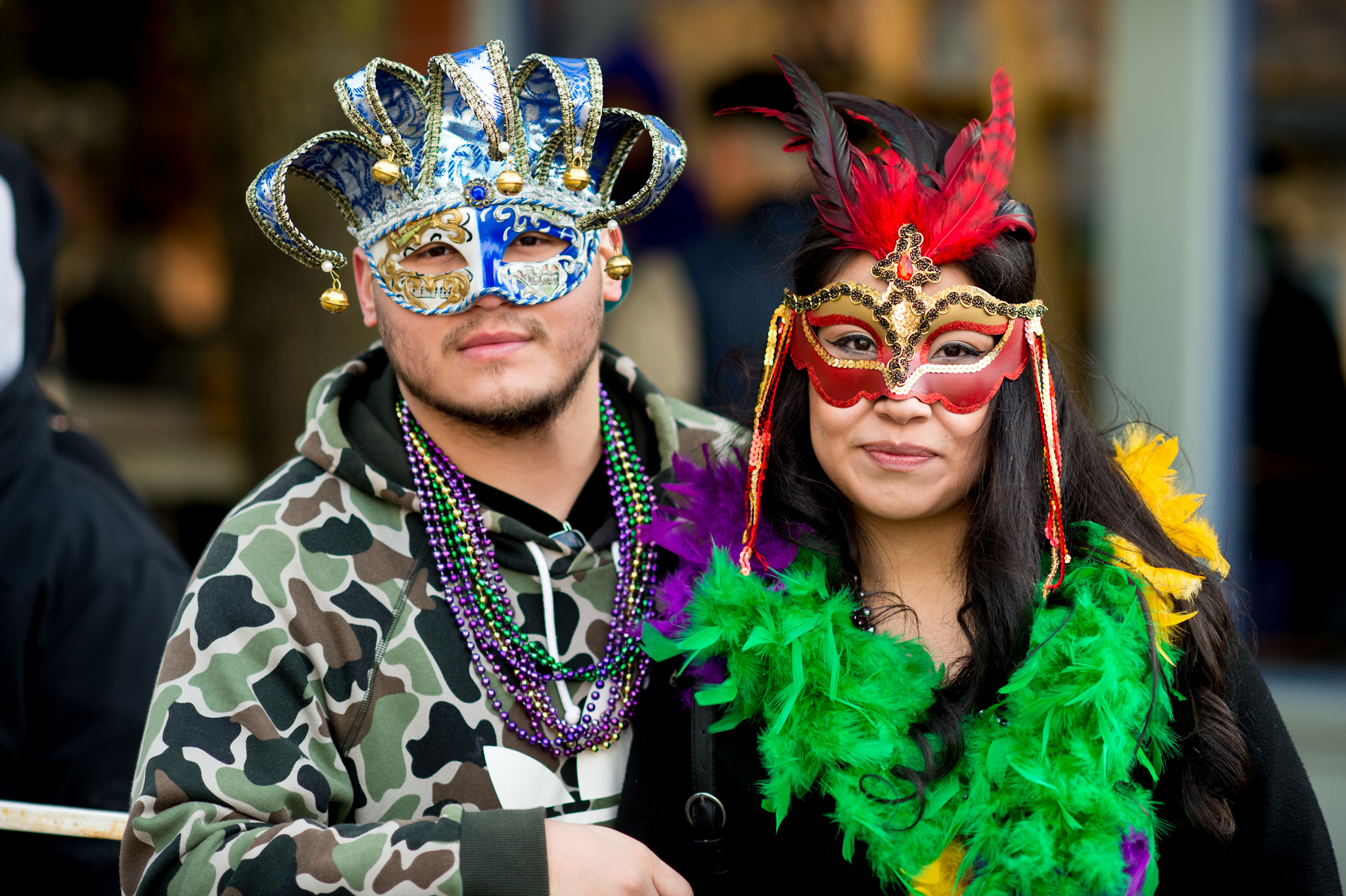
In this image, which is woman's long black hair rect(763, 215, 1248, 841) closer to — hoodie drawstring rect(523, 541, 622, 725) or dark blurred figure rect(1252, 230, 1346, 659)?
hoodie drawstring rect(523, 541, 622, 725)

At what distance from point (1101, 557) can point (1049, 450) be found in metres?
0.20

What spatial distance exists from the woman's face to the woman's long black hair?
5 cm

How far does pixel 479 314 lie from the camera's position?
2.27 m

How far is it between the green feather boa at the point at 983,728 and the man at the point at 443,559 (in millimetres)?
276

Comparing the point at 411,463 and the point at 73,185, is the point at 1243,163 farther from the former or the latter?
the point at 73,185

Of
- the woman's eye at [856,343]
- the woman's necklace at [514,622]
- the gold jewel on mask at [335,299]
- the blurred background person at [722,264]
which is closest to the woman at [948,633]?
the woman's eye at [856,343]

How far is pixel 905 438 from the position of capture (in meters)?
2.03

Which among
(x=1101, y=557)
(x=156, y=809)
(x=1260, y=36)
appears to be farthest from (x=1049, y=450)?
(x=1260, y=36)

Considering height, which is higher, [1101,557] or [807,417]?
[807,417]

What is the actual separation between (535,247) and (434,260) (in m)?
0.18

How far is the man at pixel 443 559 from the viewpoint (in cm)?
202

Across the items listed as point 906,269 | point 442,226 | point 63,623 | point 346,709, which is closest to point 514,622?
point 346,709

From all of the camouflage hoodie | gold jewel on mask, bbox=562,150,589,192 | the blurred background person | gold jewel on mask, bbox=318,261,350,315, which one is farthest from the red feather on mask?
the blurred background person

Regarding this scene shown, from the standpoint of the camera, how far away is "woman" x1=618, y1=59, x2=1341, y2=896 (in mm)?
2016
